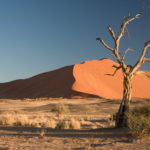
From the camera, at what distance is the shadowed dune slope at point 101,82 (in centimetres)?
5984

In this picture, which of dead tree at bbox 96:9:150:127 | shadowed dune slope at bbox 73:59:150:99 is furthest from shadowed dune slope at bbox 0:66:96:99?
dead tree at bbox 96:9:150:127

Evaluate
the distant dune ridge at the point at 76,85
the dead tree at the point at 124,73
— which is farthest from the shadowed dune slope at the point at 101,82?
the dead tree at the point at 124,73

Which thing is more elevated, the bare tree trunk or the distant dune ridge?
the distant dune ridge

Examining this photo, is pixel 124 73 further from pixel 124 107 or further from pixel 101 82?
pixel 101 82

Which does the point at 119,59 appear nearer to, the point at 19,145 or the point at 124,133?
the point at 124,133

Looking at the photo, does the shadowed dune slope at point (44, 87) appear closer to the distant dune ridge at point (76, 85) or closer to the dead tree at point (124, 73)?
the distant dune ridge at point (76, 85)

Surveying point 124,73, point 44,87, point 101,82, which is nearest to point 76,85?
point 44,87

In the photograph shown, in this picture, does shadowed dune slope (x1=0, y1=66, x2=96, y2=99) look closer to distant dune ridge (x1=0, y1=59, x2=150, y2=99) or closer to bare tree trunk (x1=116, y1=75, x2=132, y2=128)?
distant dune ridge (x1=0, y1=59, x2=150, y2=99)

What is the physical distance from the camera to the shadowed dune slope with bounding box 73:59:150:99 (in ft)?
196

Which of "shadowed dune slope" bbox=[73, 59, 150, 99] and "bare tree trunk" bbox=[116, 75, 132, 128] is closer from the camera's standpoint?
"bare tree trunk" bbox=[116, 75, 132, 128]

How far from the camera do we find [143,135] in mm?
8891

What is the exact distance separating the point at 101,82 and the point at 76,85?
13.3 metres

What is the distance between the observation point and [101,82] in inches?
2758

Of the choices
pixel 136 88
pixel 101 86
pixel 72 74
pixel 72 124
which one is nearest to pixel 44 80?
pixel 72 74
